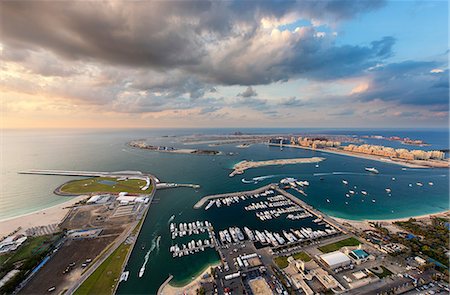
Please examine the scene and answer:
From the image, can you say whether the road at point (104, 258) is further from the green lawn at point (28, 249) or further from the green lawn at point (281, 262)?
the green lawn at point (281, 262)

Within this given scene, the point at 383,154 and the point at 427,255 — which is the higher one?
the point at 383,154

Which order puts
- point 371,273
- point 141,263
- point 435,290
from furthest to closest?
point 141,263, point 371,273, point 435,290

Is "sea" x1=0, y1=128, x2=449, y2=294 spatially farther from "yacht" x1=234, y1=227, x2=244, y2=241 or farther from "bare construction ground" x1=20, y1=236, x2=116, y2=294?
"bare construction ground" x1=20, y1=236, x2=116, y2=294

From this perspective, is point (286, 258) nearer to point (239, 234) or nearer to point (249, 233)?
point (249, 233)

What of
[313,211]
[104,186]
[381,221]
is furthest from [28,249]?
[381,221]

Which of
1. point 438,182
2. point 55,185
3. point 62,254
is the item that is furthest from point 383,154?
point 55,185

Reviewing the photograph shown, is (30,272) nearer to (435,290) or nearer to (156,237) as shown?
(156,237)

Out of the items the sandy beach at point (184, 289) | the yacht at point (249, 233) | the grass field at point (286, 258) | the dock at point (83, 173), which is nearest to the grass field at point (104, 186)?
the dock at point (83, 173)

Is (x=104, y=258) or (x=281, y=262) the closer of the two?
(x=281, y=262)
